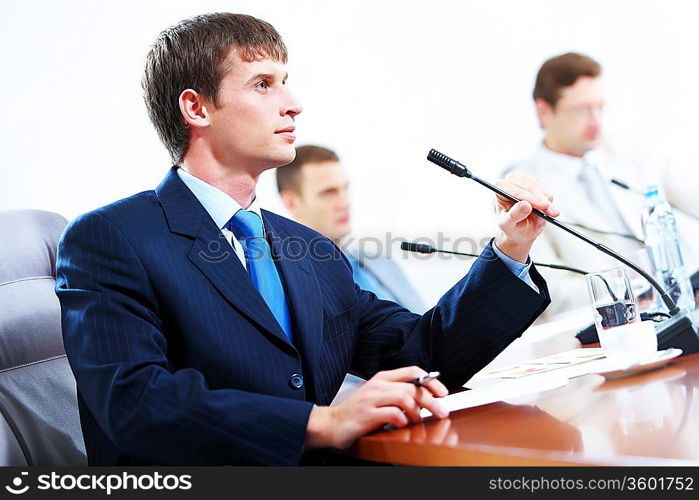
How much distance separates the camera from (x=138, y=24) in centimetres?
233

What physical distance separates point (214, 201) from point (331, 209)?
56.6 inches

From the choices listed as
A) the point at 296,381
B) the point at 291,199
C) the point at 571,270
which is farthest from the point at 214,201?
the point at 291,199

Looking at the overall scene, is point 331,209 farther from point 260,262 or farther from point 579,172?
point 579,172

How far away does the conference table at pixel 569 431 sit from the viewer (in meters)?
0.80

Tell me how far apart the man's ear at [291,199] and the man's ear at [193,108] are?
3.63 feet

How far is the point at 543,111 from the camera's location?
369 centimetres

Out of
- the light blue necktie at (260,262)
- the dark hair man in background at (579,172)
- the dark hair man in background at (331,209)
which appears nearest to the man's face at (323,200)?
the dark hair man in background at (331,209)

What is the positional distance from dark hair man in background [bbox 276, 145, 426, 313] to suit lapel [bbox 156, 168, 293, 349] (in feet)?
4.39

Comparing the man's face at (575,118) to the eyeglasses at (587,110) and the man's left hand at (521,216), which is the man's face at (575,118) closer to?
the eyeglasses at (587,110)

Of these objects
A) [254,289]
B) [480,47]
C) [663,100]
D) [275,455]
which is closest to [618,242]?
[663,100]

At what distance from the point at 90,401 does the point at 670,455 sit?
0.79 meters

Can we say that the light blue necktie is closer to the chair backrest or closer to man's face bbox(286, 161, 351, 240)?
the chair backrest

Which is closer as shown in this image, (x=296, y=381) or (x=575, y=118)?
(x=296, y=381)

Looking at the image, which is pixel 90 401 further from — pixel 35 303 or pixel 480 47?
pixel 480 47
